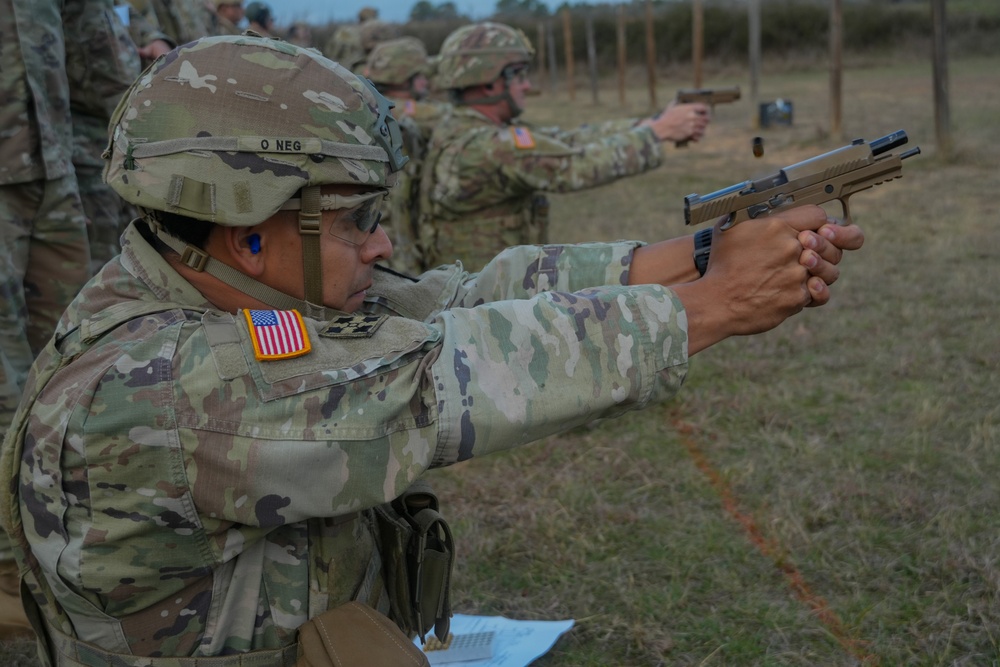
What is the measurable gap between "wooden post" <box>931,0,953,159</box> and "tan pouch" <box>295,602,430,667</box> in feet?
34.9

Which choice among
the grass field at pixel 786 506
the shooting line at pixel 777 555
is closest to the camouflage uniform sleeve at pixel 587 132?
the grass field at pixel 786 506

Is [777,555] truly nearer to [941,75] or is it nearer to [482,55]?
[482,55]

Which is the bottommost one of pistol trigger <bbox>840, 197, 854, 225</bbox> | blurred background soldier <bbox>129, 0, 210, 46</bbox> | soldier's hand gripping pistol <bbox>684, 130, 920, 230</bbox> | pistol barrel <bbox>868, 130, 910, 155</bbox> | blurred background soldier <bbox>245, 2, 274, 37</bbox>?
pistol trigger <bbox>840, 197, 854, 225</bbox>

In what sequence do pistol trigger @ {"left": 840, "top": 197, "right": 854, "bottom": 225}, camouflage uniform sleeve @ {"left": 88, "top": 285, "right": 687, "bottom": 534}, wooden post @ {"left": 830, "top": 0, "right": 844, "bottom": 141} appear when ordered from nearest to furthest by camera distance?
camouflage uniform sleeve @ {"left": 88, "top": 285, "right": 687, "bottom": 534} → pistol trigger @ {"left": 840, "top": 197, "right": 854, "bottom": 225} → wooden post @ {"left": 830, "top": 0, "right": 844, "bottom": 141}

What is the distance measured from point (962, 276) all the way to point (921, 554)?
3.82 meters

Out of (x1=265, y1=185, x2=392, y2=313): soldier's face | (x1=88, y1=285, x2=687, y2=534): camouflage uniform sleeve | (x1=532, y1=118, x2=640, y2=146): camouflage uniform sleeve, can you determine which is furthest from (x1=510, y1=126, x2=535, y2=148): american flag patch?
(x1=88, y1=285, x2=687, y2=534): camouflage uniform sleeve

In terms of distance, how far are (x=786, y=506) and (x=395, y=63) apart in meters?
5.63

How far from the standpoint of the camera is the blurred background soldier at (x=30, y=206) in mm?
3271

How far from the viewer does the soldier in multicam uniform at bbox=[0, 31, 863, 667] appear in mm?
1585

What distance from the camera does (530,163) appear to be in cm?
516

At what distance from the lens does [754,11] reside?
1684 centimetres

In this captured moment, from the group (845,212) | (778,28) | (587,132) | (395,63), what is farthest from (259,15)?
(778,28)

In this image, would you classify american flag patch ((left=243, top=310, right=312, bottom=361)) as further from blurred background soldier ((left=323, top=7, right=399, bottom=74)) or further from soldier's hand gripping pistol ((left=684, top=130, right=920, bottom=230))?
blurred background soldier ((left=323, top=7, right=399, bottom=74))

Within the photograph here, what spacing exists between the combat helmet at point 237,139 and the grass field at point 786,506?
5.98 feet
